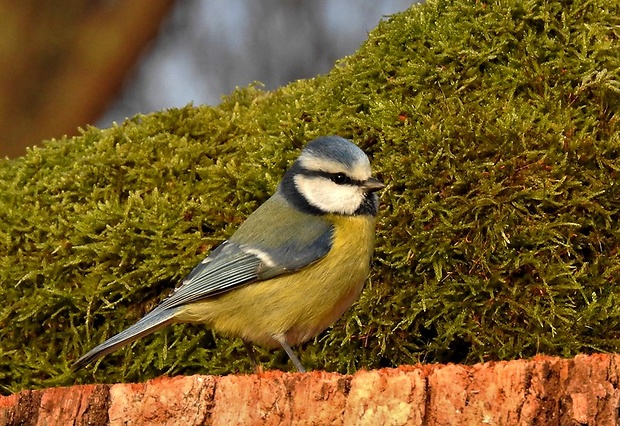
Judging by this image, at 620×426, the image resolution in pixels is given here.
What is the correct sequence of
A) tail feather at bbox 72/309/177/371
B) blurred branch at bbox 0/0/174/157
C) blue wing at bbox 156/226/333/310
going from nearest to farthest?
tail feather at bbox 72/309/177/371
blue wing at bbox 156/226/333/310
blurred branch at bbox 0/0/174/157

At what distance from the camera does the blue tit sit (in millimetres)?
2508

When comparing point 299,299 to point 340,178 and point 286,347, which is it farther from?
point 340,178

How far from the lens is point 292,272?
99.7 inches

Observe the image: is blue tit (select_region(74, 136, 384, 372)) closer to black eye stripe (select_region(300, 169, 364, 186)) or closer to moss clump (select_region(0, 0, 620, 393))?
black eye stripe (select_region(300, 169, 364, 186))

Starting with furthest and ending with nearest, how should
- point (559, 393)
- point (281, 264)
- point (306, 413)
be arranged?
point (281, 264) < point (306, 413) < point (559, 393)

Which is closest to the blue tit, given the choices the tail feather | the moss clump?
the tail feather

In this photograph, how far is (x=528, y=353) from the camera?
2.58 m

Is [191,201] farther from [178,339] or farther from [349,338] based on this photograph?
[349,338]

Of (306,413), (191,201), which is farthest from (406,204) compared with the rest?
(306,413)

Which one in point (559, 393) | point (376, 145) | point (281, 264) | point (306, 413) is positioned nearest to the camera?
point (559, 393)

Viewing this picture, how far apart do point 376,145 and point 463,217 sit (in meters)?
0.40

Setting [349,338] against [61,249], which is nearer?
[349,338]

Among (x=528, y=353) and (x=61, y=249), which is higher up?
(x=61, y=249)

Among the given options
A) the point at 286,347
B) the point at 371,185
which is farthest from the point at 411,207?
the point at 286,347
